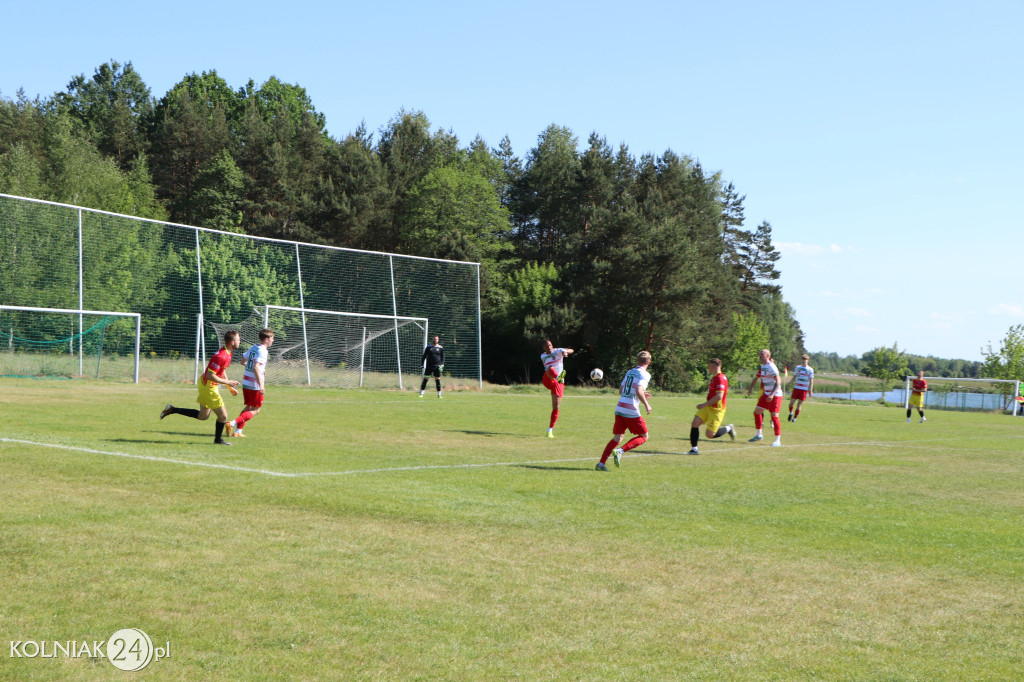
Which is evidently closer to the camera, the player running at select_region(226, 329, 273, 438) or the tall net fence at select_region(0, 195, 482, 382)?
the player running at select_region(226, 329, 273, 438)

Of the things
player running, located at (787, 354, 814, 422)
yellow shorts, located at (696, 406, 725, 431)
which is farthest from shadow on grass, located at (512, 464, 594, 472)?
player running, located at (787, 354, 814, 422)

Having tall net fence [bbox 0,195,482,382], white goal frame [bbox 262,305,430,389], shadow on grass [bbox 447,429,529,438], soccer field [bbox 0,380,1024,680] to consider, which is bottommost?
soccer field [bbox 0,380,1024,680]

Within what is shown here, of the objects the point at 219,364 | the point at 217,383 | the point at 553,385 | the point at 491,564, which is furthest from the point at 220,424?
the point at 491,564

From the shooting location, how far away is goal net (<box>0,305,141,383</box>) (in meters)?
30.6

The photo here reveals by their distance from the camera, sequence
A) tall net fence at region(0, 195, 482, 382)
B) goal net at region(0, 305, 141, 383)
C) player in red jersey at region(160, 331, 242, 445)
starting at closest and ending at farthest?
player in red jersey at region(160, 331, 242, 445), goal net at region(0, 305, 141, 383), tall net fence at region(0, 195, 482, 382)

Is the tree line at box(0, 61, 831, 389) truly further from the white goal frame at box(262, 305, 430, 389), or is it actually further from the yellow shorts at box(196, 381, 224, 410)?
the yellow shorts at box(196, 381, 224, 410)

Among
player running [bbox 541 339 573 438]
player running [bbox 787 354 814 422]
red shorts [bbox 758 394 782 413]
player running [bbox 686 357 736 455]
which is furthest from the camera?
player running [bbox 787 354 814 422]

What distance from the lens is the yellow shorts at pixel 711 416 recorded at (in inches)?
682

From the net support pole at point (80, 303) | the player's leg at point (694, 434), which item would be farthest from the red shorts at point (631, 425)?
the net support pole at point (80, 303)

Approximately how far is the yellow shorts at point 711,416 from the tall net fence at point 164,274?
852 inches

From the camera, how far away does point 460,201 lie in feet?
213

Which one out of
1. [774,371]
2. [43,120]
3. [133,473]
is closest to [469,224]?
[43,120]

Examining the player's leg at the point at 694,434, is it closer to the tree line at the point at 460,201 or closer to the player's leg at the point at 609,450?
the player's leg at the point at 609,450

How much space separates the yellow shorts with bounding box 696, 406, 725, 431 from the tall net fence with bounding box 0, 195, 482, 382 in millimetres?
21643
